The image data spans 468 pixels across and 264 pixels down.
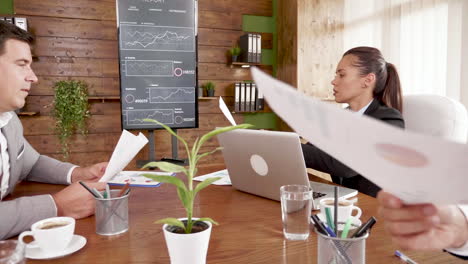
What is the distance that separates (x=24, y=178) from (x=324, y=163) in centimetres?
126

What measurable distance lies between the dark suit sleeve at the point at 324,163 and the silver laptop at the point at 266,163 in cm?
23

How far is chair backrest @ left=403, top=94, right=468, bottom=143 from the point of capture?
4.81 ft

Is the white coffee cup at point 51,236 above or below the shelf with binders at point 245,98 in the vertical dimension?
below

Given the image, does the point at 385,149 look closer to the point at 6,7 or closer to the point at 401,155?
the point at 401,155

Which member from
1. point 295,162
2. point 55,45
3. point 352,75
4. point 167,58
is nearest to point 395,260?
point 295,162

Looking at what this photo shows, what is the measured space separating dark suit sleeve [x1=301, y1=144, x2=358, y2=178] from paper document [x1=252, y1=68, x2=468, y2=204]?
1.14 m

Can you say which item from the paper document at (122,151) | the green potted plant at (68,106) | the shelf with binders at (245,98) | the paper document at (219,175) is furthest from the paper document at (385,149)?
the shelf with binders at (245,98)

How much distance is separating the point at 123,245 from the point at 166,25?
2.66 meters

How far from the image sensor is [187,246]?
2.07 feet

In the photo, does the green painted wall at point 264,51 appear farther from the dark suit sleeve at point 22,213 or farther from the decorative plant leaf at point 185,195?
the decorative plant leaf at point 185,195

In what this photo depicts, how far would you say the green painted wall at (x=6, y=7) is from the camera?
3.24m

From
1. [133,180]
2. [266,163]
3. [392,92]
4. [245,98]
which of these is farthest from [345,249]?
[245,98]

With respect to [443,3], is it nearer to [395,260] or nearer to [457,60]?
[457,60]

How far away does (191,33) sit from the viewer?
321cm
